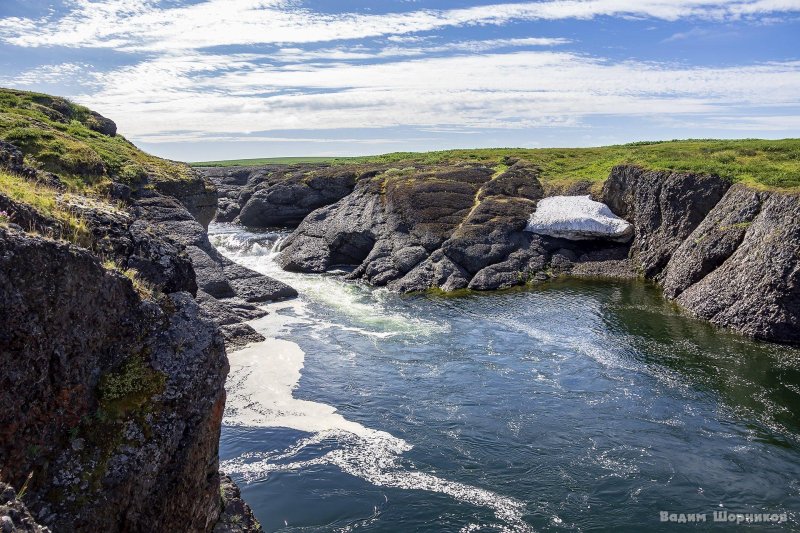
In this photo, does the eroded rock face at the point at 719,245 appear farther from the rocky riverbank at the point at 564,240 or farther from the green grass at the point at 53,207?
the green grass at the point at 53,207

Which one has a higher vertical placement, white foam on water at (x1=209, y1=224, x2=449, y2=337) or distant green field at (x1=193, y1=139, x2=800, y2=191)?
distant green field at (x1=193, y1=139, x2=800, y2=191)

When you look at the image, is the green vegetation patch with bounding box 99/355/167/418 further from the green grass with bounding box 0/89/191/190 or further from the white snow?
the white snow

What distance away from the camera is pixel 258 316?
149 feet

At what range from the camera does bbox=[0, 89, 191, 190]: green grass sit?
130ft

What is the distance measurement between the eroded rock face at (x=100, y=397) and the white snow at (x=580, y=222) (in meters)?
53.9

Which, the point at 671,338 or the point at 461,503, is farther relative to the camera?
the point at 671,338

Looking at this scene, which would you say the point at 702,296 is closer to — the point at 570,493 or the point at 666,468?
the point at 666,468

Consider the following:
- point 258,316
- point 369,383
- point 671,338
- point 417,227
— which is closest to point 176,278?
point 369,383

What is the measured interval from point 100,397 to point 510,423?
65.2ft

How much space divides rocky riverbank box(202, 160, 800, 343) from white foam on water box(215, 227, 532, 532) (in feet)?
74.7

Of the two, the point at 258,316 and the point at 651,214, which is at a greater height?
the point at 651,214

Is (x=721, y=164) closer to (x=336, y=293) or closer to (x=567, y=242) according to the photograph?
(x=567, y=242)

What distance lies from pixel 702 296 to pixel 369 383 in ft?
93.6

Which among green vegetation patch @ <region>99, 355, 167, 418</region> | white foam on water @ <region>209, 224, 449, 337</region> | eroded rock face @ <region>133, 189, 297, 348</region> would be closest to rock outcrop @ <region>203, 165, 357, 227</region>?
white foam on water @ <region>209, 224, 449, 337</region>
